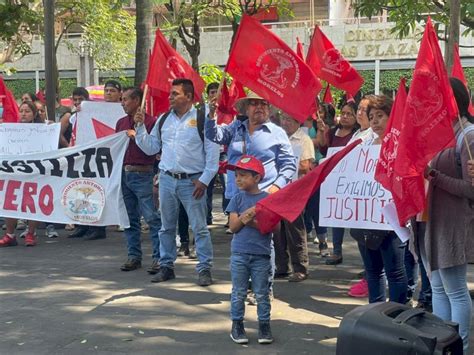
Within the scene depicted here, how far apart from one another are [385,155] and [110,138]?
4.39 meters

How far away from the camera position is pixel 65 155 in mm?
9500

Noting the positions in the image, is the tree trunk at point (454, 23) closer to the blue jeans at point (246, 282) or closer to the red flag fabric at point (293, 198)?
the red flag fabric at point (293, 198)

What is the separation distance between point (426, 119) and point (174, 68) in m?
4.63

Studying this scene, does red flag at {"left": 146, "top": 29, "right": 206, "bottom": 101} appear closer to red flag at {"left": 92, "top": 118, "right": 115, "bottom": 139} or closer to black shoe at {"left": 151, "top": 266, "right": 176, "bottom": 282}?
red flag at {"left": 92, "top": 118, "right": 115, "bottom": 139}

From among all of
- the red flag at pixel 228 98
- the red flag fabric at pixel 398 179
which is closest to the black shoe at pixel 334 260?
the red flag at pixel 228 98

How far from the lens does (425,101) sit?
489 cm

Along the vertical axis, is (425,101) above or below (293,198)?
above

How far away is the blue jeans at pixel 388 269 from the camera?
604cm

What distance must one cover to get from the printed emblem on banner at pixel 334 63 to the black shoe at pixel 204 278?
136 inches

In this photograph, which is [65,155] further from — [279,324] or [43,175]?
[279,324]

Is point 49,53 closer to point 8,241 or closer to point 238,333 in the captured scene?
point 8,241

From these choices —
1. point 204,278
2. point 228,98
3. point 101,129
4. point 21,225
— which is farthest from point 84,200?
point 21,225

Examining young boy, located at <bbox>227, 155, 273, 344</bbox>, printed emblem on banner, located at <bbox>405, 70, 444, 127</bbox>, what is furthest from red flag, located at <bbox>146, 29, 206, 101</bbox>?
printed emblem on banner, located at <bbox>405, 70, 444, 127</bbox>

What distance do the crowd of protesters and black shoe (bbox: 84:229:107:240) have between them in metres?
0.77
